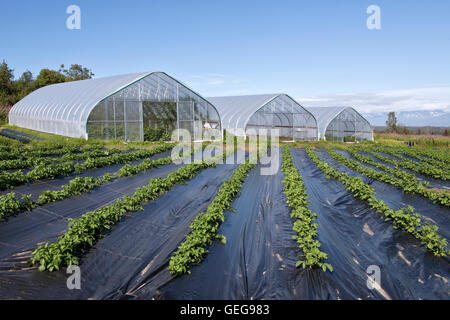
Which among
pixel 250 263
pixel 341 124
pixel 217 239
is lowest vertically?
pixel 250 263

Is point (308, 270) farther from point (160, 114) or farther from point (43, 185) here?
point (160, 114)

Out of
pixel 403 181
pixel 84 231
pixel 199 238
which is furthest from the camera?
pixel 403 181

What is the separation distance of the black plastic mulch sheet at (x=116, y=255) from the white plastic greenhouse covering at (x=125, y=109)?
11.4 m

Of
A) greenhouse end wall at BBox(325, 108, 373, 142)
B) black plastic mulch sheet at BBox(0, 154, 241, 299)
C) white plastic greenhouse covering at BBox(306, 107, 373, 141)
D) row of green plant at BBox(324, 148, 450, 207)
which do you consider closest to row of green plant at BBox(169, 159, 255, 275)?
black plastic mulch sheet at BBox(0, 154, 241, 299)

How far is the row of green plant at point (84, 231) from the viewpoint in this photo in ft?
16.5

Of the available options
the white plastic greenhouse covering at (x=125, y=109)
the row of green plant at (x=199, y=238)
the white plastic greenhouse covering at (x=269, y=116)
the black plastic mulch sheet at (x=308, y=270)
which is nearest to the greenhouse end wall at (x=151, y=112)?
the white plastic greenhouse covering at (x=125, y=109)

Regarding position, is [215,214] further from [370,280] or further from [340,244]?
[370,280]

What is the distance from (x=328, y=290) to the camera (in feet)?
15.5

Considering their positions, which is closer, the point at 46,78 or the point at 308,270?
the point at 308,270

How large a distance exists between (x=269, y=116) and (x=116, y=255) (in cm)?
2480

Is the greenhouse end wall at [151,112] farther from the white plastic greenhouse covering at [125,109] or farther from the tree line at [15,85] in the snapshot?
the tree line at [15,85]

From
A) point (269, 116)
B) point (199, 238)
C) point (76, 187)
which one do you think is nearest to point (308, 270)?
point (199, 238)

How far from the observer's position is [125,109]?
1984 centimetres
